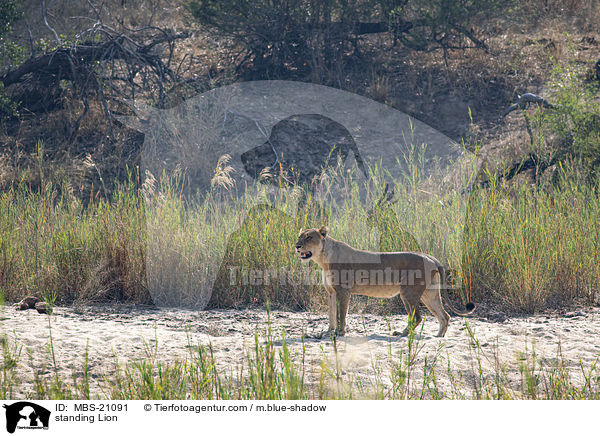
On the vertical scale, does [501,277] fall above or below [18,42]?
below

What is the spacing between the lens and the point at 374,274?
423cm

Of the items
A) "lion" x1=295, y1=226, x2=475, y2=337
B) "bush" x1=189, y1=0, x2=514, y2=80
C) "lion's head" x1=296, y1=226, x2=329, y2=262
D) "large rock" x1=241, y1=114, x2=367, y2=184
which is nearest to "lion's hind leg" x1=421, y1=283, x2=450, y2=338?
"lion" x1=295, y1=226, x2=475, y2=337

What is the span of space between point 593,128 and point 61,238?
7436 millimetres

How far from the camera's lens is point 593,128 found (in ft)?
29.4

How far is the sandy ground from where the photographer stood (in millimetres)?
3688

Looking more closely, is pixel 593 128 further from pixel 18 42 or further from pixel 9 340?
pixel 18 42

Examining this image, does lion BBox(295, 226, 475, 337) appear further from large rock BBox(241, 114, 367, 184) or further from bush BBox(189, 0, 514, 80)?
bush BBox(189, 0, 514, 80)

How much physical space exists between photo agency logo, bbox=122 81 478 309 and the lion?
3cm

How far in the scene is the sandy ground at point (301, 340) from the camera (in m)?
3.69

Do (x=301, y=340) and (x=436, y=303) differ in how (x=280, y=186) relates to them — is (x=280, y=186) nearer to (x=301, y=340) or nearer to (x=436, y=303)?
(x=301, y=340)

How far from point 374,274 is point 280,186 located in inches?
87.3
